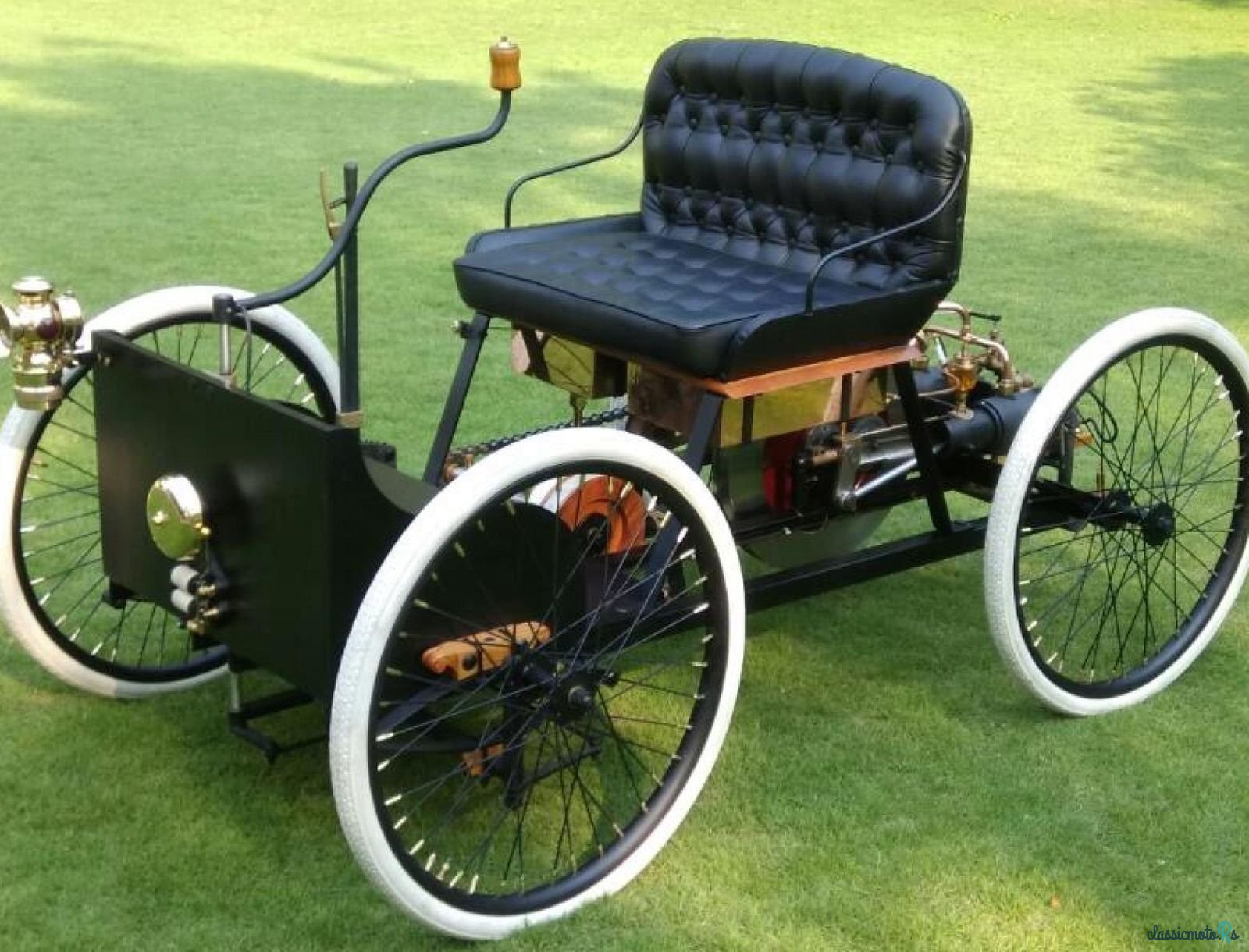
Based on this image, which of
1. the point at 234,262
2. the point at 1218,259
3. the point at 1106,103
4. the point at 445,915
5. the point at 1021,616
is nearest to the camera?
the point at 445,915

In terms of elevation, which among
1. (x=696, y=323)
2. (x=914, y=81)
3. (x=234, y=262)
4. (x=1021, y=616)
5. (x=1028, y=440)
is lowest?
(x=234, y=262)

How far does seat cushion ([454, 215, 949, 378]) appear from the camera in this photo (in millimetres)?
3146

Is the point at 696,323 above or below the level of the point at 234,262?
above

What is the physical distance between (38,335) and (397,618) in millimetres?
846

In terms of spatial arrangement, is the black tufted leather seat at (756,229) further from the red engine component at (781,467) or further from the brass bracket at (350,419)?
the brass bracket at (350,419)

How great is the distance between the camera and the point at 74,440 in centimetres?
483

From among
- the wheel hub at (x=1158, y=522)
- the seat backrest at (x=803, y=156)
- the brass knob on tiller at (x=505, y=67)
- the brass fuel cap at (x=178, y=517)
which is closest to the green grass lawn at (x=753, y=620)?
the wheel hub at (x=1158, y=522)

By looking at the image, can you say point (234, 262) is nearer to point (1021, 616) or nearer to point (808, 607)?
point (808, 607)

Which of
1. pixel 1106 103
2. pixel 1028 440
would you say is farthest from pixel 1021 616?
pixel 1106 103

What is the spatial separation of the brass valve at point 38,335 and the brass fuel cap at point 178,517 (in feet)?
0.83

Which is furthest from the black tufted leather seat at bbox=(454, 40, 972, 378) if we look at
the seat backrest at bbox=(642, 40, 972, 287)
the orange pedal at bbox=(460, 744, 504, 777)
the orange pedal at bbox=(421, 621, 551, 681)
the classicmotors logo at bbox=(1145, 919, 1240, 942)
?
the classicmotors logo at bbox=(1145, 919, 1240, 942)

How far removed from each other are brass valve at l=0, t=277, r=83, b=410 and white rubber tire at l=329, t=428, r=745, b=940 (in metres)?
0.76

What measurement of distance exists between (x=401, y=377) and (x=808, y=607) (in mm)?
1895

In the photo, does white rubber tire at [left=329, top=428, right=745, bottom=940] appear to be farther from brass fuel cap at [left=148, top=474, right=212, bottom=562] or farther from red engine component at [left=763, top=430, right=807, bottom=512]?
red engine component at [left=763, top=430, right=807, bottom=512]
